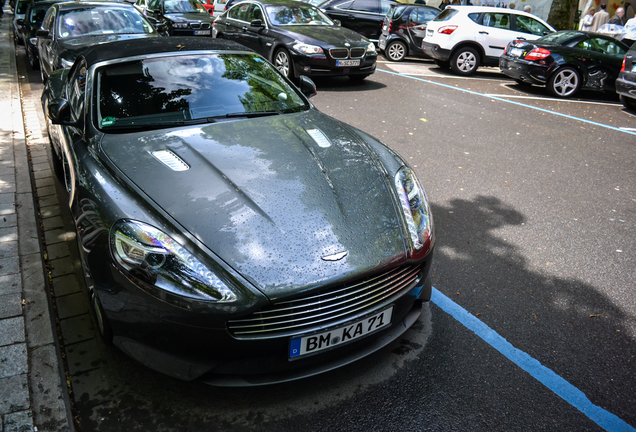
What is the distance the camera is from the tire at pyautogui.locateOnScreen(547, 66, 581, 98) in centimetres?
1075

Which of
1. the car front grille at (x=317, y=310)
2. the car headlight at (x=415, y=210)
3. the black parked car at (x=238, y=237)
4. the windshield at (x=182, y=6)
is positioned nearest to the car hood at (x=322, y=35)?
the windshield at (x=182, y=6)

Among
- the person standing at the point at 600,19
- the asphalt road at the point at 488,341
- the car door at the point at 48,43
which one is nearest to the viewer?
the asphalt road at the point at 488,341

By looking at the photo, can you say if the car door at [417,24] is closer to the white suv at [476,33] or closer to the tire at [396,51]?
the tire at [396,51]

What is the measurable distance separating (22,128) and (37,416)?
5774 millimetres

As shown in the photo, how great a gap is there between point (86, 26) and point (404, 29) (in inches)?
346

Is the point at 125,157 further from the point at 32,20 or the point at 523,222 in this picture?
the point at 32,20

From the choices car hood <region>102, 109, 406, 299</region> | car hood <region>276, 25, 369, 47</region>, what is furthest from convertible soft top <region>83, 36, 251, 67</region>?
car hood <region>276, 25, 369, 47</region>

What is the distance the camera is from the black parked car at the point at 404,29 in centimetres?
1423

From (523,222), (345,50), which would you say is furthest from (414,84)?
(523,222)

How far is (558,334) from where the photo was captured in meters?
3.14

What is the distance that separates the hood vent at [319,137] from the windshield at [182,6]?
13.6 metres

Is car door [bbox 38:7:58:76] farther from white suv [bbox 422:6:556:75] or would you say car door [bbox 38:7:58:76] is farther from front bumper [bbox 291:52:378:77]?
white suv [bbox 422:6:556:75]

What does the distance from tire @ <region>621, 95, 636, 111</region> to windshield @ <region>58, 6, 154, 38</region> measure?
906cm

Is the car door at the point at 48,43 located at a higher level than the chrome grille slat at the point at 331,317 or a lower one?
higher
